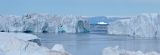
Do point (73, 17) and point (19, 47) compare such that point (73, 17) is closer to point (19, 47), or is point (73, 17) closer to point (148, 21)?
point (148, 21)

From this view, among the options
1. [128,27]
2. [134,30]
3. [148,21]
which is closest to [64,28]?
[128,27]

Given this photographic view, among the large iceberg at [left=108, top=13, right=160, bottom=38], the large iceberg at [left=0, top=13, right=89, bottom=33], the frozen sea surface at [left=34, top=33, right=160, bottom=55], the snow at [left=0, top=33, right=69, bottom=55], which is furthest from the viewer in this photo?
the large iceberg at [left=0, top=13, right=89, bottom=33]

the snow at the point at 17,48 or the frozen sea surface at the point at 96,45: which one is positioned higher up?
the snow at the point at 17,48

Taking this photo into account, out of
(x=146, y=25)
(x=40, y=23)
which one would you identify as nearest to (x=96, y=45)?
(x=146, y=25)

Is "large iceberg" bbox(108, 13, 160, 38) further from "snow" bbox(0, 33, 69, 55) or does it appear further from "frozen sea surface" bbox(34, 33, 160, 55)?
"snow" bbox(0, 33, 69, 55)

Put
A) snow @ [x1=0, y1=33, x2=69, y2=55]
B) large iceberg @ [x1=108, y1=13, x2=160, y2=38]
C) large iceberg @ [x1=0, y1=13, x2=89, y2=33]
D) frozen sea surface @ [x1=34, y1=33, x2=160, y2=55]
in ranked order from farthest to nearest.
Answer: large iceberg @ [x1=0, y1=13, x2=89, y2=33], large iceberg @ [x1=108, y1=13, x2=160, y2=38], frozen sea surface @ [x1=34, y1=33, x2=160, y2=55], snow @ [x1=0, y1=33, x2=69, y2=55]

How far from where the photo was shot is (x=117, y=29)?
41.4 meters

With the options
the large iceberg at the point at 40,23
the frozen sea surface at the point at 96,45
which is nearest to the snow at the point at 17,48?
the frozen sea surface at the point at 96,45

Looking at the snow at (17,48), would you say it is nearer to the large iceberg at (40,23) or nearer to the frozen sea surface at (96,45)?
the frozen sea surface at (96,45)

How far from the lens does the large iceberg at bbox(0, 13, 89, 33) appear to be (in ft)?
139

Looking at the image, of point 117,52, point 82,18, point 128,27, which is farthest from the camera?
point 82,18

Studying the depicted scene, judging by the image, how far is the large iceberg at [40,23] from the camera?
42.4m

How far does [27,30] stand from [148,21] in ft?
49.2

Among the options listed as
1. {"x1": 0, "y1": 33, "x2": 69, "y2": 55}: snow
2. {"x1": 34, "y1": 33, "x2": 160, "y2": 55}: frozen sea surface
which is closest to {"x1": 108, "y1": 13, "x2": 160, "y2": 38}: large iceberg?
{"x1": 34, "y1": 33, "x2": 160, "y2": 55}: frozen sea surface
